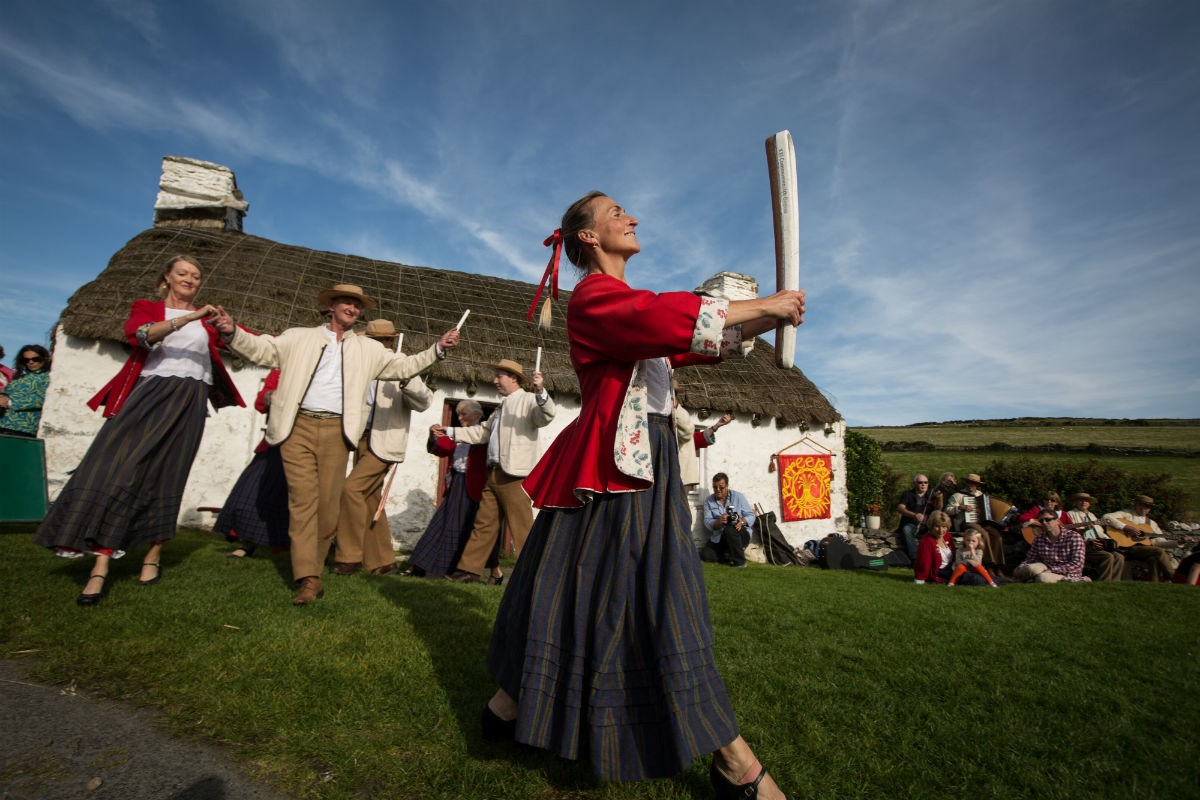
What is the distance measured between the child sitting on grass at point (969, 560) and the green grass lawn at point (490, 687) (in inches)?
117

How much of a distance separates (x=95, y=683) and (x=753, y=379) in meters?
12.0

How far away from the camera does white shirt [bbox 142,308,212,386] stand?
4.09 m

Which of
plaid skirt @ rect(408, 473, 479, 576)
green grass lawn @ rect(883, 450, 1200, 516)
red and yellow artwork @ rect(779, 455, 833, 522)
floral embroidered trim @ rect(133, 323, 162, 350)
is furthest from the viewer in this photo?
green grass lawn @ rect(883, 450, 1200, 516)

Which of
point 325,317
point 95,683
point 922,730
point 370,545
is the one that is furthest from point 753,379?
point 95,683

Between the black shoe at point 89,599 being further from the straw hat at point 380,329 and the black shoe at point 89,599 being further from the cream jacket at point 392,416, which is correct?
the straw hat at point 380,329

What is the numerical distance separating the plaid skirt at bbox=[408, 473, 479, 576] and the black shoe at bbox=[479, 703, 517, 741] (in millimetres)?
4209

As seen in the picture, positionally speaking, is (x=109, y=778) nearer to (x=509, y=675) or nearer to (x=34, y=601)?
(x=509, y=675)

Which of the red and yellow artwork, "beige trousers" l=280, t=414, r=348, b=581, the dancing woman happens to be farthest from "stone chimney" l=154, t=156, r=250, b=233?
the dancing woman

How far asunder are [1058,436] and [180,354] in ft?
120

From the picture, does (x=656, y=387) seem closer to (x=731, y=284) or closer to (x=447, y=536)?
(x=447, y=536)

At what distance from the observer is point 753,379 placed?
13086 millimetres

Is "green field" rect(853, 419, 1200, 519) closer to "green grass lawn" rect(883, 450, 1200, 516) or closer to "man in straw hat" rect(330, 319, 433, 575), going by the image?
"green grass lawn" rect(883, 450, 1200, 516)

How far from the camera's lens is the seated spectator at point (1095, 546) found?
825 cm

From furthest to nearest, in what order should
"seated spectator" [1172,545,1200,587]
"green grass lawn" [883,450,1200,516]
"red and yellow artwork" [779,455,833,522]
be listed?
"green grass lawn" [883,450,1200,516] → "red and yellow artwork" [779,455,833,522] → "seated spectator" [1172,545,1200,587]
